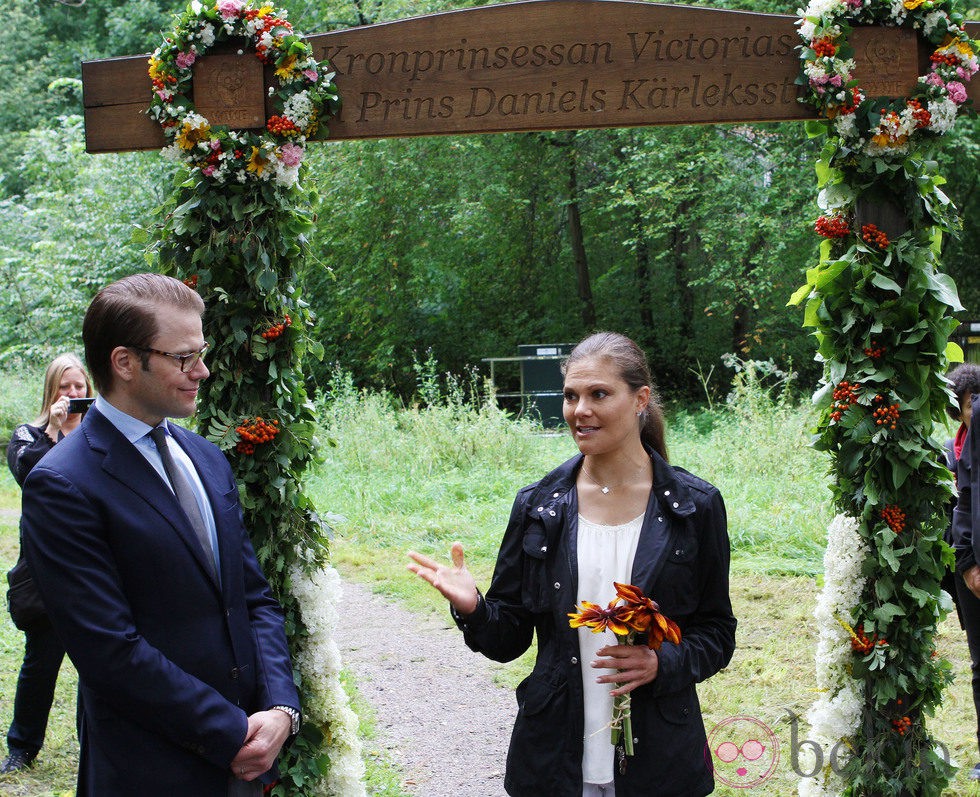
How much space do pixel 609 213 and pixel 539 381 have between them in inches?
269

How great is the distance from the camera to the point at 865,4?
3.55 meters

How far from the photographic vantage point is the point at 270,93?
364cm

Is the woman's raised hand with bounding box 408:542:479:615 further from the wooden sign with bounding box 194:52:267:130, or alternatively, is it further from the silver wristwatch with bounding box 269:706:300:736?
the wooden sign with bounding box 194:52:267:130

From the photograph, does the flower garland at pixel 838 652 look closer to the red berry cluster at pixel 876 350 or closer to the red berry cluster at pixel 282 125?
the red berry cluster at pixel 876 350

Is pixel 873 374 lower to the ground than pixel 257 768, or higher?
higher

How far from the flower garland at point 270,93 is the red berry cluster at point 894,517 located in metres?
2.53

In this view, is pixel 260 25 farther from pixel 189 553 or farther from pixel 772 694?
pixel 772 694

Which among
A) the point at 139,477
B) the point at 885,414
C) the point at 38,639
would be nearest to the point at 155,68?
the point at 139,477

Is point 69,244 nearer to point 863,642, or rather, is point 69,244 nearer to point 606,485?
point 863,642

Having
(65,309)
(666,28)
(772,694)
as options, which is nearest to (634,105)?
(666,28)

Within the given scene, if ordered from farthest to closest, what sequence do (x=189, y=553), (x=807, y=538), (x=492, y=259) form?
1. (x=492, y=259)
2. (x=807, y=538)
3. (x=189, y=553)

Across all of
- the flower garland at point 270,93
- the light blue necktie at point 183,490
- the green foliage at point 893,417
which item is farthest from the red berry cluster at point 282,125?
the green foliage at point 893,417

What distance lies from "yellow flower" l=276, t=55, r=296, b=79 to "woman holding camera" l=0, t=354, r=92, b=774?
6.46 feet

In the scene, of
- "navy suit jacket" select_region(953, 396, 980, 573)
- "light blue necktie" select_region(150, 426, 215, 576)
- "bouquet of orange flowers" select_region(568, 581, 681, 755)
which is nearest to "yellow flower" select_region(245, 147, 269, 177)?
"light blue necktie" select_region(150, 426, 215, 576)
